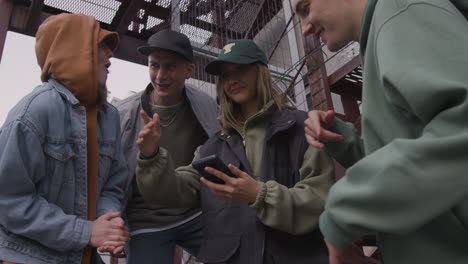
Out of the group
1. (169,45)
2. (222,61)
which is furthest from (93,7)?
(222,61)

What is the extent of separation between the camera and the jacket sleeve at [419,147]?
2.75 ft

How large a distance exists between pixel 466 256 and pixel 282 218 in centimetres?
86

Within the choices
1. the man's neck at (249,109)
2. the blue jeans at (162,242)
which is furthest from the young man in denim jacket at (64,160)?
the man's neck at (249,109)

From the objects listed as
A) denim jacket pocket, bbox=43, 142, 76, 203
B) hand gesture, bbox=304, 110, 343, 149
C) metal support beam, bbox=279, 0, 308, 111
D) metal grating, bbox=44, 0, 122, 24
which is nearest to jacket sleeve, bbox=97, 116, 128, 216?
denim jacket pocket, bbox=43, 142, 76, 203

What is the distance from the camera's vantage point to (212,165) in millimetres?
1708

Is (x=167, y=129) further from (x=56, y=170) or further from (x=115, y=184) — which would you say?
(x=56, y=170)

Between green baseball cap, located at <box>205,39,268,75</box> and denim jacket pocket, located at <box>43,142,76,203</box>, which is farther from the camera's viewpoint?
green baseball cap, located at <box>205,39,268,75</box>

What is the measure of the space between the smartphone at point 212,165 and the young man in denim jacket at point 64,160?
21.0 inches

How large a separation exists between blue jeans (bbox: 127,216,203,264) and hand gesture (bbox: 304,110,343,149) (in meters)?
1.37

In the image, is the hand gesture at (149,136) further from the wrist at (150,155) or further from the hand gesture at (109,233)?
the hand gesture at (109,233)

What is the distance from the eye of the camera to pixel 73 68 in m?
2.14

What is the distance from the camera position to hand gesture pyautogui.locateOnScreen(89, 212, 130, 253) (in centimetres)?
187

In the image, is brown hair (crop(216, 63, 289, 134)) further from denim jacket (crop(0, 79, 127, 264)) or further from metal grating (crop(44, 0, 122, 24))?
metal grating (crop(44, 0, 122, 24))

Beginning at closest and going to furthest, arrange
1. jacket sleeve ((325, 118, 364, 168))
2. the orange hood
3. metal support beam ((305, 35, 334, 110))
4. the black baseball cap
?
jacket sleeve ((325, 118, 364, 168)) < the orange hood < the black baseball cap < metal support beam ((305, 35, 334, 110))
